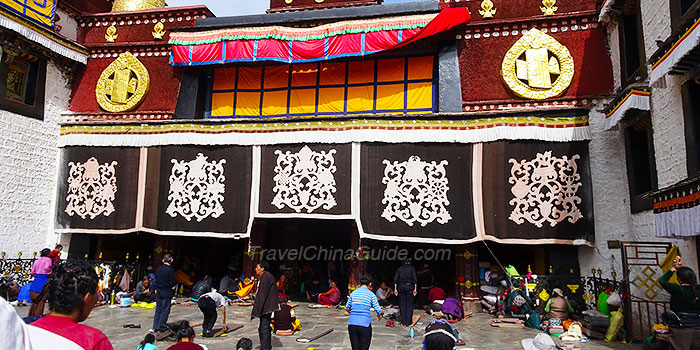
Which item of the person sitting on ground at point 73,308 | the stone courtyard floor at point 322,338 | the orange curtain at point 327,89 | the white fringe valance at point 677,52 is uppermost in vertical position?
the orange curtain at point 327,89

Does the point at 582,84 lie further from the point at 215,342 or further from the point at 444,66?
the point at 215,342

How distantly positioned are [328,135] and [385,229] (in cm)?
280

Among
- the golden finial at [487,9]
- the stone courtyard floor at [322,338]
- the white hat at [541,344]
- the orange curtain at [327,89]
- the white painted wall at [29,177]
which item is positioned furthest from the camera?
the orange curtain at [327,89]

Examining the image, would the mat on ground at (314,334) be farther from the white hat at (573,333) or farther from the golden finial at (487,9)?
the golden finial at (487,9)

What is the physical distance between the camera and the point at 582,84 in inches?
428

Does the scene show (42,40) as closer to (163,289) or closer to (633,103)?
(163,289)

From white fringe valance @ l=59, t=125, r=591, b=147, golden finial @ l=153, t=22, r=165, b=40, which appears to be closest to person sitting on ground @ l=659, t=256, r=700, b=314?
white fringe valance @ l=59, t=125, r=591, b=147

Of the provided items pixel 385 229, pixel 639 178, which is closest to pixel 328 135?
pixel 385 229

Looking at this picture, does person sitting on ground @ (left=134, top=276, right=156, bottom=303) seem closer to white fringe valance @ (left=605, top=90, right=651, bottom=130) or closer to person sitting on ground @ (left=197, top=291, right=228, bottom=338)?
person sitting on ground @ (left=197, top=291, right=228, bottom=338)

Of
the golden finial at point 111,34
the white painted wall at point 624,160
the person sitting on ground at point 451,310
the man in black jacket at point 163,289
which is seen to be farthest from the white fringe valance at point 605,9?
the golden finial at point 111,34

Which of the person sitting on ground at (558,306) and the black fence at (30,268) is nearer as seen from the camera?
the person sitting on ground at (558,306)

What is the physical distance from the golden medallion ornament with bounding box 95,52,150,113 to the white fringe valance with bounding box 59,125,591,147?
1387mm

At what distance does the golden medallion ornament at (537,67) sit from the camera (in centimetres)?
1102

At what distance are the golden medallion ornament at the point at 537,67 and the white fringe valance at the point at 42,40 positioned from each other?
41.8ft
